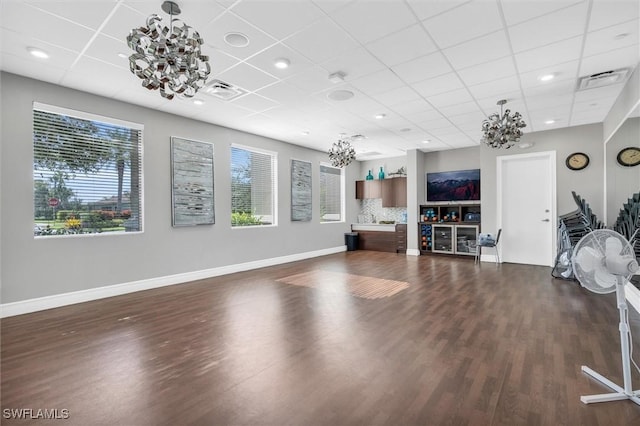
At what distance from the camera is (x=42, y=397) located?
2068 mm

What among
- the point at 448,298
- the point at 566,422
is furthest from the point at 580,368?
the point at 448,298

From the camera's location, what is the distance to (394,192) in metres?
A: 9.51

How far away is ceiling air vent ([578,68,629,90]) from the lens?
3.88 meters

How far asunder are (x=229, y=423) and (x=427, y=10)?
3.46 m

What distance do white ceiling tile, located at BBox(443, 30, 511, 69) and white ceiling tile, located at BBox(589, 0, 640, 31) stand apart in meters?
0.69

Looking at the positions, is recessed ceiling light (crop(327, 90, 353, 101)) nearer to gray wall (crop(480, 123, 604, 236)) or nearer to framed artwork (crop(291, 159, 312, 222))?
framed artwork (crop(291, 159, 312, 222))

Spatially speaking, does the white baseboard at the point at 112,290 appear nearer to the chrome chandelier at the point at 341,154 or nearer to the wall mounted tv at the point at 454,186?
the chrome chandelier at the point at 341,154

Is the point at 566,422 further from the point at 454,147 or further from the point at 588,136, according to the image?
the point at 454,147

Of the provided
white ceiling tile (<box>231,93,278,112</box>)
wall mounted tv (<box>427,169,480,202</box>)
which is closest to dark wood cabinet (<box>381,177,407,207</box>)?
wall mounted tv (<box>427,169,480,202</box>)

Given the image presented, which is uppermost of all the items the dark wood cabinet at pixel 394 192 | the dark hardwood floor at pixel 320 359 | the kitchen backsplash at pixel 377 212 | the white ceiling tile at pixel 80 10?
the white ceiling tile at pixel 80 10

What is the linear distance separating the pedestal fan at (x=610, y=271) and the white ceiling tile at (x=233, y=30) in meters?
3.28

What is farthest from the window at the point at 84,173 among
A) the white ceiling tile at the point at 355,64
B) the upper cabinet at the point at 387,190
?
the upper cabinet at the point at 387,190

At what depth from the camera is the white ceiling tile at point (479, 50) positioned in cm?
311

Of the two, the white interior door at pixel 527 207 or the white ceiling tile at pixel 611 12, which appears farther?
the white interior door at pixel 527 207
